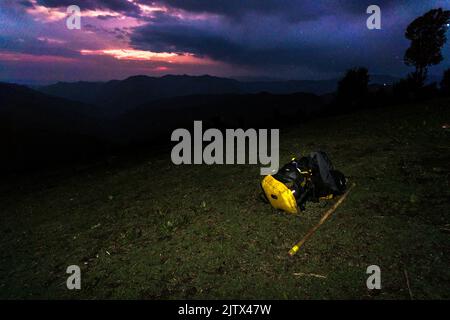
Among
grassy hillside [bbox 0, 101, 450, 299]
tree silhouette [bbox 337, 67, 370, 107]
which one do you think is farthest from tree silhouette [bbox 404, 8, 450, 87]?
grassy hillside [bbox 0, 101, 450, 299]

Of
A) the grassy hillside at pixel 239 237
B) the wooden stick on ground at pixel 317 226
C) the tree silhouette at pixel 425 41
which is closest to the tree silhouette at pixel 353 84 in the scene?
the tree silhouette at pixel 425 41

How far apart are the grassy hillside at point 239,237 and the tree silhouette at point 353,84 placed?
4526 centimetres

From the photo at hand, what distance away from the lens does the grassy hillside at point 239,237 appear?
5.29 m

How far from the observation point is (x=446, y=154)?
10070 millimetres

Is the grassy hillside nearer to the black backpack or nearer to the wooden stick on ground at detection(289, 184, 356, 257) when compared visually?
the wooden stick on ground at detection(289, 184, 356, 257)

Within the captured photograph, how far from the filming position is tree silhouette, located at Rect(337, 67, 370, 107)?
54272 millimetres

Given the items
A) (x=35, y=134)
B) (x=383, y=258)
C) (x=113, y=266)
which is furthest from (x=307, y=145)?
(x=35, y=134)

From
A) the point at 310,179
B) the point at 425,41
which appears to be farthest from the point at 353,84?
the point at 310,179

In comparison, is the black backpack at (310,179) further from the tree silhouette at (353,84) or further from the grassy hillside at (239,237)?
the tree silhouette at (353,84)

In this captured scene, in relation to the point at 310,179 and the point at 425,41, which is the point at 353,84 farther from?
the point at 310,179

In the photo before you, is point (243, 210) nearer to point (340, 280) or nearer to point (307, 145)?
point (340, 280)

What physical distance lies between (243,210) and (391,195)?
404 cm

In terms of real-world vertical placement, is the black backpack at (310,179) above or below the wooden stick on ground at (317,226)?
above

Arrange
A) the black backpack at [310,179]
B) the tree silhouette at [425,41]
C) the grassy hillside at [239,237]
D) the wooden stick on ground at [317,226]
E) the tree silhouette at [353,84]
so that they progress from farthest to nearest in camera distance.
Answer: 1. the tree silhouette at [353,84]
2. the tree silhouette at [425,41]
3. the black backpack at [310,179]
4. the wooden stick on ground at [317,226]
5. the grassy hillside at [239,237]
